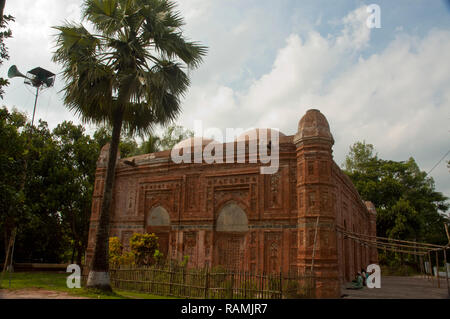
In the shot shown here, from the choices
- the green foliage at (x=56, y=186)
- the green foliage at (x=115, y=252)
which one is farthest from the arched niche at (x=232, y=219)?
the green foliage at (x=56, y=186)

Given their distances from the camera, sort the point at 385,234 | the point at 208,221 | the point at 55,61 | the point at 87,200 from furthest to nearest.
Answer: the point at 385,234 < the point at 87,200 < the point at 208,221 < the point at 55,61

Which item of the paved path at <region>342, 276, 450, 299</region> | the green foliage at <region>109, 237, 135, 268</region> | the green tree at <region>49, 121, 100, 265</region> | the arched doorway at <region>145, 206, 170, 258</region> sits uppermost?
the green tree at <region>49, 121, 100, 265</region>

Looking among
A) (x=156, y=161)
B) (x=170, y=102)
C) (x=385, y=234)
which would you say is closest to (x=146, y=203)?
(x=156, y=161)

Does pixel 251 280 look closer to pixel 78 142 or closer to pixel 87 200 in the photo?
pixel 87 200

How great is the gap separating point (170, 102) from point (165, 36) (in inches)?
88.2

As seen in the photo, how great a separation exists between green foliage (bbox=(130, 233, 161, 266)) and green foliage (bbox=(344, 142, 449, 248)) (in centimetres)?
2588

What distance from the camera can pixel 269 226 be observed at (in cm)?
1375

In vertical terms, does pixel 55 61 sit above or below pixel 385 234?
above

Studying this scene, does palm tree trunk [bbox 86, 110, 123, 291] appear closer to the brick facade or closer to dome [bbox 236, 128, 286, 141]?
the brick facade

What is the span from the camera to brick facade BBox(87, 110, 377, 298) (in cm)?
1259

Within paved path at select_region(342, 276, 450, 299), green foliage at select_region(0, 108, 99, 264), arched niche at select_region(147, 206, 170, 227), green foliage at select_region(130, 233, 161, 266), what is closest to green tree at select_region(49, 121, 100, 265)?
green foliage at select_region(0, 108, 99, 264)

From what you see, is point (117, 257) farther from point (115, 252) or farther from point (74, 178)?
point (74, 178)
